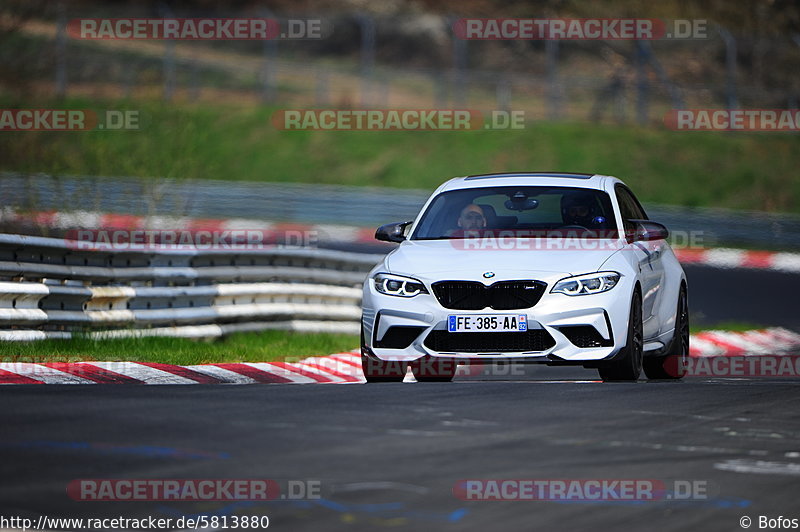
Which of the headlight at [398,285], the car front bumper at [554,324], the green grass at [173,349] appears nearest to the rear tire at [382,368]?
the car front bumper at [554,324]

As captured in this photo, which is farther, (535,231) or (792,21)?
(792,21)

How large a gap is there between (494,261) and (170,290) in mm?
4238

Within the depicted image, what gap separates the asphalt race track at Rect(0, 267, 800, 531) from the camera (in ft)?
20.2

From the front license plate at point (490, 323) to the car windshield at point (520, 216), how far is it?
3.69 ft

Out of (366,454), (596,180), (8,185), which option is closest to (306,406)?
(366,454)

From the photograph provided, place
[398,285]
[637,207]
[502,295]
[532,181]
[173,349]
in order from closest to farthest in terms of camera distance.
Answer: [502,295], [398,285], [532,181], [637,207], [173,349]

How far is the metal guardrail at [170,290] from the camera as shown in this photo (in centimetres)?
1266

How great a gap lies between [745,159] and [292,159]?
11148 mm

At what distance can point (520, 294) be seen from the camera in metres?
11.0

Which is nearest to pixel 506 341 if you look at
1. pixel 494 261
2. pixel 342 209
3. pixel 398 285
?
pixel 494 261

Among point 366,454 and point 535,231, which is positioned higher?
point 535,231

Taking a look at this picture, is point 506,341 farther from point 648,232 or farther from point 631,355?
point 648,232

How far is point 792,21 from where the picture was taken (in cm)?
5078

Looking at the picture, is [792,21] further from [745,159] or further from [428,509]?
[428,509]
